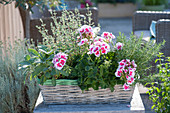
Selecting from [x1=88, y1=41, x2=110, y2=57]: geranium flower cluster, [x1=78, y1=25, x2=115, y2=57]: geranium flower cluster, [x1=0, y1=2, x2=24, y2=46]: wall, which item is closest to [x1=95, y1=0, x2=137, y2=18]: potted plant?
[x1=0, y1=2, x2=24, y2=46]: wall

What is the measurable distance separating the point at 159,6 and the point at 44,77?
730cm

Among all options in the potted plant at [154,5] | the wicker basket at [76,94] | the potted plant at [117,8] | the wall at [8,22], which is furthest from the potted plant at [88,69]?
the potted plant at [117,8]

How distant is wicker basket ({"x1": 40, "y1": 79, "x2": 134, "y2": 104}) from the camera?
1.61 metres

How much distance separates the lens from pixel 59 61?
5.06ft

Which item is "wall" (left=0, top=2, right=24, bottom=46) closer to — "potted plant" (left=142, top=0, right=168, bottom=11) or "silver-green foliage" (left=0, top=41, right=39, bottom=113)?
"silver-green foliage" (left=0, top=41, right=39, bottom=113)

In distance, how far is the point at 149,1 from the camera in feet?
27.8

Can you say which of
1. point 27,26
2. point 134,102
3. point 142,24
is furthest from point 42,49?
point 142,24

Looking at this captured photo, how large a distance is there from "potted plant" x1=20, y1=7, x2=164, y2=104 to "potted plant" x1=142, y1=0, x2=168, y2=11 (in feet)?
22.8

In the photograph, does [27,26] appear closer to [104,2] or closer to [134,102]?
[134,102]

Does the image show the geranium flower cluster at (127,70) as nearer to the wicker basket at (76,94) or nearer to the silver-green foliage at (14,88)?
the wicker basket at (76,94)

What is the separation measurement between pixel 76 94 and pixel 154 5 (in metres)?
7.34

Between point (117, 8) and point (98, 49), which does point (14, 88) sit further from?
point (117, 8)

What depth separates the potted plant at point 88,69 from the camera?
1564 mm

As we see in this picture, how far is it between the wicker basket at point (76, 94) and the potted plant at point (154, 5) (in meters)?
7.03
